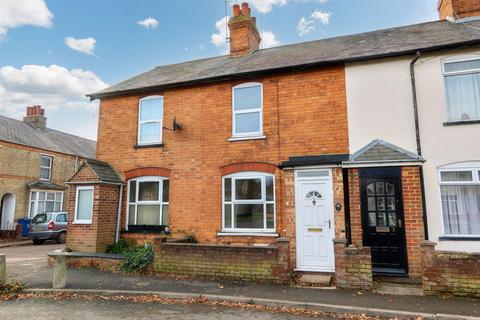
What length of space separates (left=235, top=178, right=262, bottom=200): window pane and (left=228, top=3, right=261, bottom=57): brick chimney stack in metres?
5.67

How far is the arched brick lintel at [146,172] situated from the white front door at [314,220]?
4361 mm

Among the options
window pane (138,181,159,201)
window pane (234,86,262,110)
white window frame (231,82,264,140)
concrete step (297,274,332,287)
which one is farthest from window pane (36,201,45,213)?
concrete step (297,274,332,287)

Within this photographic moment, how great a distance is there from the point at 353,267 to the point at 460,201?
133 inches

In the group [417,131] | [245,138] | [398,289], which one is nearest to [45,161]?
[245,138]

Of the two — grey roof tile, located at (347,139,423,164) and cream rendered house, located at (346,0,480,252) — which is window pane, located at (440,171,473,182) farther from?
grey roof tile, located at (347,139,423,164)

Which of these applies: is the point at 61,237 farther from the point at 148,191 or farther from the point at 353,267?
the point at 353,267

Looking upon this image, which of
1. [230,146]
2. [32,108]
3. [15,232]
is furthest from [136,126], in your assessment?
[32,108]

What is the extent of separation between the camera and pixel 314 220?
26.6 feet

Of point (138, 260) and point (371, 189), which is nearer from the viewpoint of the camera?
point (371, 189)

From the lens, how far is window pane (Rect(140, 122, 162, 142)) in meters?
10.8

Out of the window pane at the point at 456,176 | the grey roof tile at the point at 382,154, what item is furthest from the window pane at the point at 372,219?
the window pane at the point at 456,176

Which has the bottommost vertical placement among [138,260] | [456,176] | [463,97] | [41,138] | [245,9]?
[138,260]

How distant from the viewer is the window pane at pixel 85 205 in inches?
398

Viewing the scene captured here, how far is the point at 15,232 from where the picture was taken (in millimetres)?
18641
